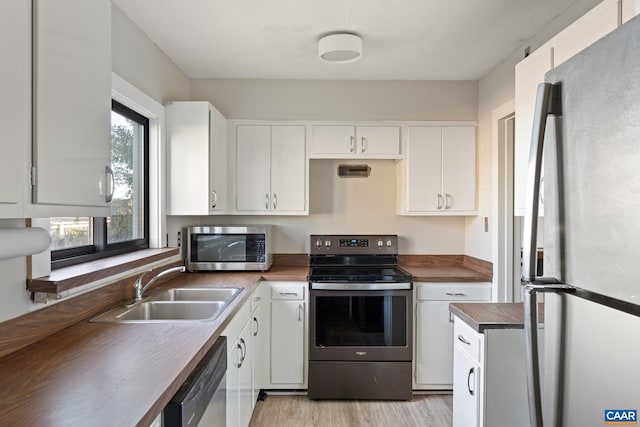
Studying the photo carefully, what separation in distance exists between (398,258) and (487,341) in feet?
5.62

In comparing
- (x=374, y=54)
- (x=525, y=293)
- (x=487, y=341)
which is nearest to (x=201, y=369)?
(x=525, y=293)

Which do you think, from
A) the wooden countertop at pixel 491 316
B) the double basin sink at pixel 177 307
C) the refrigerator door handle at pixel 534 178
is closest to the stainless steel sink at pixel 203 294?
the double basin sink at pixel 177 307

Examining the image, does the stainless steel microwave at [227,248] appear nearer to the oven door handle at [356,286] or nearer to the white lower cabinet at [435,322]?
→ the oven door handle at [356,286]

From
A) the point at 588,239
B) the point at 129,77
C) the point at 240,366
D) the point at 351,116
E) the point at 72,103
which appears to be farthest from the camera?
the point at 351,116

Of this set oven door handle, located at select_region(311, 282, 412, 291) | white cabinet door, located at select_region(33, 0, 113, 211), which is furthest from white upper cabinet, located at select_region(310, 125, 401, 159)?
white cabinet door, located at select_region(33, 0, 113, 211)

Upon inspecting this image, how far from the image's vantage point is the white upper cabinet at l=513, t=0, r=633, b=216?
125cm

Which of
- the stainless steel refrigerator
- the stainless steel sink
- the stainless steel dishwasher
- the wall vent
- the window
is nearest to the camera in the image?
the stainless steel refrigerator

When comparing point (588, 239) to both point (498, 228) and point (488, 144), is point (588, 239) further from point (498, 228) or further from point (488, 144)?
point (488, 144)

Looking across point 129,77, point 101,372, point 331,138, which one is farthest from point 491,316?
point 129,77

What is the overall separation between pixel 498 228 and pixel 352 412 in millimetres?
1657

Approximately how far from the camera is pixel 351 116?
10.7 feet

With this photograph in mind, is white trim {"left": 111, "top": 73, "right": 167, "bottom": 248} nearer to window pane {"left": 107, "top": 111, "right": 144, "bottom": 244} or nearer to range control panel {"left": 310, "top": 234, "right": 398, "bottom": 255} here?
window pane {"left": 107, "top": 111, "right": 144, "bottom": 244}

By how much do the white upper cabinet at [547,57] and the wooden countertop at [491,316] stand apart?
1.57 ft

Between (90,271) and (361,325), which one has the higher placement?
(90,271)
